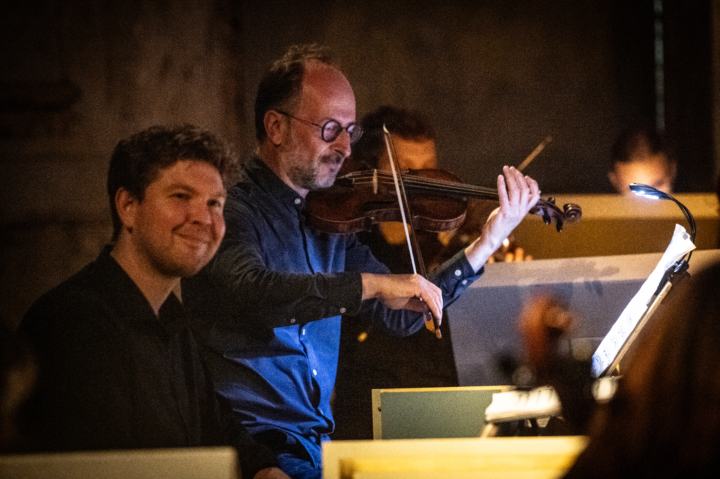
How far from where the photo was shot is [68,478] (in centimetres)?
134

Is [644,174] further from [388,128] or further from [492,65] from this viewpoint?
[388,128]

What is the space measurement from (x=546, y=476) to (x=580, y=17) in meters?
2.08

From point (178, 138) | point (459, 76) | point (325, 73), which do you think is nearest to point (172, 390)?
point (178, 138)

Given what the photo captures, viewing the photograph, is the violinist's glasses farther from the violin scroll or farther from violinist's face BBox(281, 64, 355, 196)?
the violin scroll

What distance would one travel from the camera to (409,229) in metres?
2.18

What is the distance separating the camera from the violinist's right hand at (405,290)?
213 centimetres

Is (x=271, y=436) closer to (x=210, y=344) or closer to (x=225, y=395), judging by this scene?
(x=225, y=395)

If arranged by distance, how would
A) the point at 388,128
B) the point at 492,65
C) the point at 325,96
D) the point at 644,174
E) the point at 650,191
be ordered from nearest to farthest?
the point at 650,191, the point at 325,96, the point at 388,128, the point at 644,174, the point at 492,65

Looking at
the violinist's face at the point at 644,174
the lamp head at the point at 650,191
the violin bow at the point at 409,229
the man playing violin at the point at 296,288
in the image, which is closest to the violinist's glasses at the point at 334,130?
the man playing violin at the point at 296,288

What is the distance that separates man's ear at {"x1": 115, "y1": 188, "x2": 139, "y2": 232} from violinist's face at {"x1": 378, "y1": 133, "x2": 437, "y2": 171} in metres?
0.85

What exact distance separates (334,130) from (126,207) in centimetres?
76

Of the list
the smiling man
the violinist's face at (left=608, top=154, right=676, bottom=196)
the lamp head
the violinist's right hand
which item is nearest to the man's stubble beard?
the smiling man

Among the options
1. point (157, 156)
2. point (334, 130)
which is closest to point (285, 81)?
point (334, 130)

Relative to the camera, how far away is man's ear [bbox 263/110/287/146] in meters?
2.35
